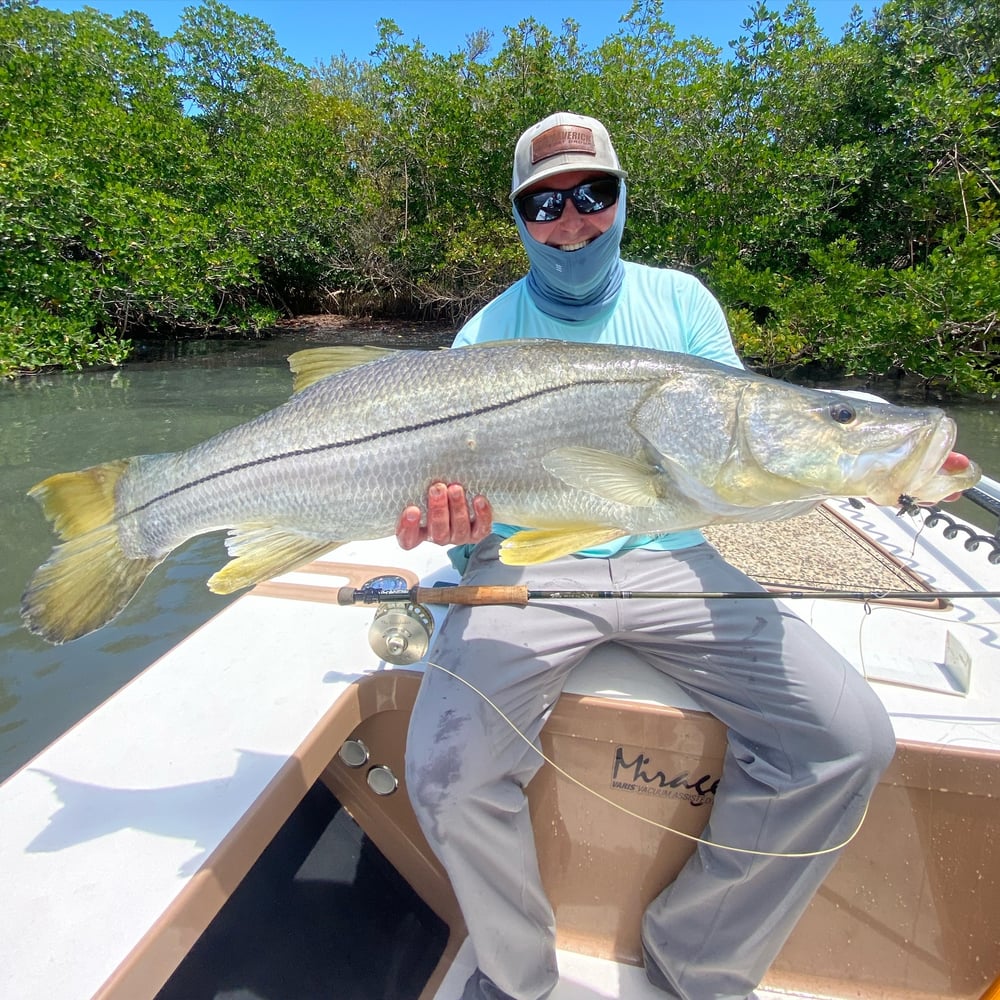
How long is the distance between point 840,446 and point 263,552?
1.72m

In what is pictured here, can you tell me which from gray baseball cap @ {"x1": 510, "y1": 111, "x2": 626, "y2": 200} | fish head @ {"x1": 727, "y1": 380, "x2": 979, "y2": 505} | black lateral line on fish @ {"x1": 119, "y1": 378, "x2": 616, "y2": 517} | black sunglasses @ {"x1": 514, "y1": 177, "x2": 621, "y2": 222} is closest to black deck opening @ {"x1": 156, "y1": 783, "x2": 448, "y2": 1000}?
black lateral line on fish @ {"x1": 119, "y1": 378, "x2": 616, "y2": 517}

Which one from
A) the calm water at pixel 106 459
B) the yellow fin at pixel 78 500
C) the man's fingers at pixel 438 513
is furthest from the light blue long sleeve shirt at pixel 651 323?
the calm water at pixel 106 459

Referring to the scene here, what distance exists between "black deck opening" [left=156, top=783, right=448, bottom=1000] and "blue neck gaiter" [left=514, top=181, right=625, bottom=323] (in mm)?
2195

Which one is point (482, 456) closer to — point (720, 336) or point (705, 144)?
point (720, 336)

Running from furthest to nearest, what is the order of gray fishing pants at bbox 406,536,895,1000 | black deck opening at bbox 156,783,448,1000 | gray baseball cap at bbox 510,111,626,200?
gray baseball cap at bbox 510,111,626,200, black deck opening at bbox 156,783,448,1000, gray fishing pants at bbox 406,536,895,1000

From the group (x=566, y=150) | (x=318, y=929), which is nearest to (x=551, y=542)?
(x=566, y=150)

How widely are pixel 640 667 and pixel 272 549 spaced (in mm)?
1278

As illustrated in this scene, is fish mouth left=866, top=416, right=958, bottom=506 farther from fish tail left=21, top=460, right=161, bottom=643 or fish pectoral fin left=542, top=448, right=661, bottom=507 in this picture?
fish tail left=21, top=460, right=161, bottom=643

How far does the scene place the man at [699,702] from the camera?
178 centimetres

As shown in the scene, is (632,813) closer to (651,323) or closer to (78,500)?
(651,323)

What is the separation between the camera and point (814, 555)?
3586mm

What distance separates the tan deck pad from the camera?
10.5 ft

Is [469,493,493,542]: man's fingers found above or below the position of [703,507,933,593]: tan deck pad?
above

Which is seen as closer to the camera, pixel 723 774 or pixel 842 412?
pixel 842 412
